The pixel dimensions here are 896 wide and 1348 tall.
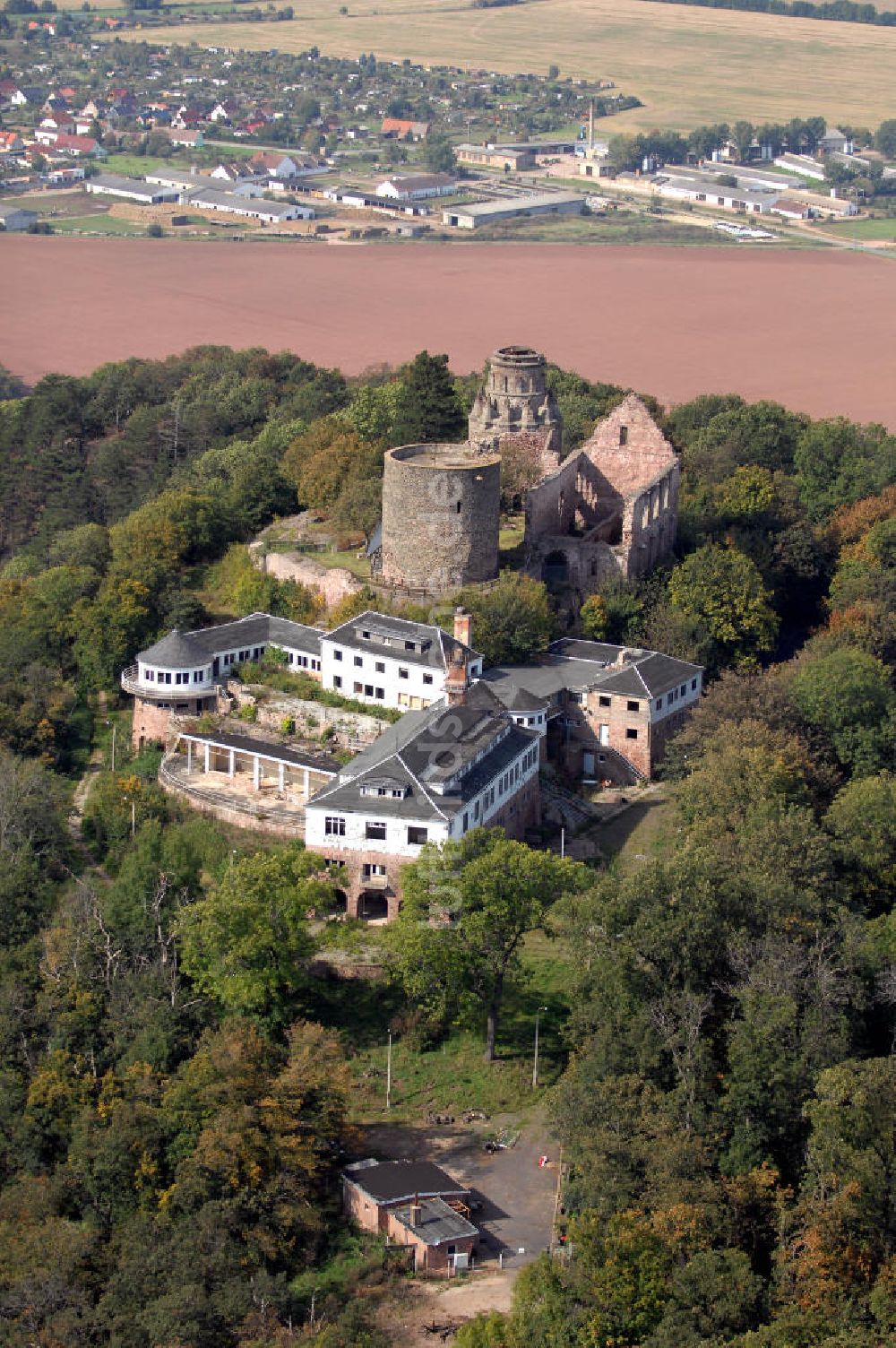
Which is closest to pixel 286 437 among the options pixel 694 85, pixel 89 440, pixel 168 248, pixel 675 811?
pixel 89 440

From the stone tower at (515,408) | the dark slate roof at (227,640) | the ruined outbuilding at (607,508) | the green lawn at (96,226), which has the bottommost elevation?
the green lawn at (96,226)

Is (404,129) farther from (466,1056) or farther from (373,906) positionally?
(466,1056)

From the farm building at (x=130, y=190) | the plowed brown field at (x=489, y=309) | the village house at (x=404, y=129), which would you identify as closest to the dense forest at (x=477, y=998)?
the plowed brown field at (x=489, y=309)

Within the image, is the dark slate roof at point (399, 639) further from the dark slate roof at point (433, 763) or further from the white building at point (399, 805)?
the white building at point (399, 805)

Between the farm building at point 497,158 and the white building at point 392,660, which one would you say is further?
the farm building at point 497,158

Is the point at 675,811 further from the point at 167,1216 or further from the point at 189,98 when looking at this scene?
the point at 189,98
